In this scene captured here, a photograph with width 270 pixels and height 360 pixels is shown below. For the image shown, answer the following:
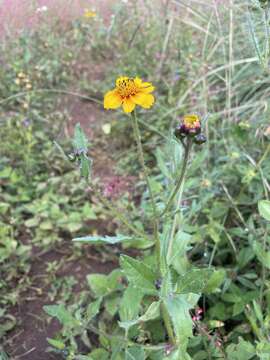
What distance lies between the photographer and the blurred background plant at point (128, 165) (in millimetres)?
1218

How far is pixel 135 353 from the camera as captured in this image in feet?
3.16

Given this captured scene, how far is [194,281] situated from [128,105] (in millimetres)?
344

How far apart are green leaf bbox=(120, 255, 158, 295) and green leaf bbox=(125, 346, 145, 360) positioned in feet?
0.50

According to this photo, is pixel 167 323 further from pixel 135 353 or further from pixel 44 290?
pixel 44 290

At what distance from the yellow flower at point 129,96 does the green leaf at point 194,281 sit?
321 mm

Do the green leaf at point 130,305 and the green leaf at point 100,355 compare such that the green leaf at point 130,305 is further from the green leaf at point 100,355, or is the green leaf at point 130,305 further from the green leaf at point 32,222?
the green leaf at point 32,222

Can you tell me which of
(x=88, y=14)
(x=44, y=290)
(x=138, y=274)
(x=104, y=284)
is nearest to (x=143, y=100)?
(x=138, y=274)

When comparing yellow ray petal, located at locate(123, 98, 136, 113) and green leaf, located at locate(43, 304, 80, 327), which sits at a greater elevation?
yellow ray petal, located at locate(123, 98, 136, 113)

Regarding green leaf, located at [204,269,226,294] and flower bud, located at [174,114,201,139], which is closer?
flower bud, located at [174,114,201,139]

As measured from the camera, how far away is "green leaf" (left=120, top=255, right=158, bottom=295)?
2.88ft

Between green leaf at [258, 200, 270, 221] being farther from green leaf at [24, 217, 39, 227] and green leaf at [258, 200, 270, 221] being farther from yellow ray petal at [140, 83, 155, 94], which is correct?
green leaf at [24, 217, 39, 227]

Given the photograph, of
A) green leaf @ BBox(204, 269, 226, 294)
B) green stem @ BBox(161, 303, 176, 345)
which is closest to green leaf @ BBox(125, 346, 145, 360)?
green stem @ BBox(161, 303, 176, 345)

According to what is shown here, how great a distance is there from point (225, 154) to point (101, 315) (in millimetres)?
735

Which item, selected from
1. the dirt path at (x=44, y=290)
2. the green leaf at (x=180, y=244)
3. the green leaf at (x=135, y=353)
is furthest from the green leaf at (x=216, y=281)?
the dirt path at (x=44, y=290)
